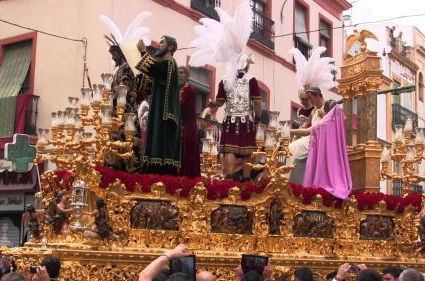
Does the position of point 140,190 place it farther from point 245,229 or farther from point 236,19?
point 236,19

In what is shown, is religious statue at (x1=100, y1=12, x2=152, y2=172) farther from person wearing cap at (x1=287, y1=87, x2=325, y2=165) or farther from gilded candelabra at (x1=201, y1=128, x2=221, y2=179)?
person wearing cap at (x1=287, y1=87, x2=325, y2=165)

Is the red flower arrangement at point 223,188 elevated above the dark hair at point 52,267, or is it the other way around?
the red flower arrangement at point 223,188

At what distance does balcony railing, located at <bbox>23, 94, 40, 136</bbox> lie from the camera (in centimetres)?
1584

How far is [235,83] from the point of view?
31.7 ft

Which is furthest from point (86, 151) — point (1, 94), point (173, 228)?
point (1, 94)

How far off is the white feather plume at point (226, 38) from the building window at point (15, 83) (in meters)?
7.31

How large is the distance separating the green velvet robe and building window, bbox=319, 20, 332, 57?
58.3ft

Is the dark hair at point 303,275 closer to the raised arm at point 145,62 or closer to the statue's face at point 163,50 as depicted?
the raised arm at point 145,62

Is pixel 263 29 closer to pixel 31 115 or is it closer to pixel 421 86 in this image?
pixel 31 115

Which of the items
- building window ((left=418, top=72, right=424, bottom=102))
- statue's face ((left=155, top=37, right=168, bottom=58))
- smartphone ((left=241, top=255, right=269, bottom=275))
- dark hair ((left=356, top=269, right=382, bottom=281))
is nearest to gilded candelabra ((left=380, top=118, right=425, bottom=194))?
statue's face ((left=155, top=37, right=168, bottom=58))

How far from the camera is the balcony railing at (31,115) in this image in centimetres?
1584

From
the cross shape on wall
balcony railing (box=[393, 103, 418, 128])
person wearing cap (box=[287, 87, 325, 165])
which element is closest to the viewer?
person wearing cap (box=[287, 87, 325, 165])

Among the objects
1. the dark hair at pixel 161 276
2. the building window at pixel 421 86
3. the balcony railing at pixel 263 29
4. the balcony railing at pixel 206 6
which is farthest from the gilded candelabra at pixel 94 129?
the building window at pixel 421 86

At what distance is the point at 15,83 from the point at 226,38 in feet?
28.4
